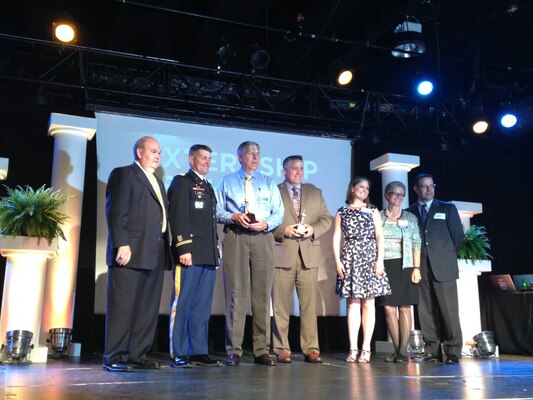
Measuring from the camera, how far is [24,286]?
4.33 meters

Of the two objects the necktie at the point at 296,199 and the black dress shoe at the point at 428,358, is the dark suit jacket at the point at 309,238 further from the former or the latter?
the black dress shoe at the point at 428,358

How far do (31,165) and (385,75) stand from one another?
463 cm

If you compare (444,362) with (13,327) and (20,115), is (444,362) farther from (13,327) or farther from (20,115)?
(20,115)

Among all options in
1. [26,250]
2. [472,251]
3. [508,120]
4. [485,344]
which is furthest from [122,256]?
[508,120]

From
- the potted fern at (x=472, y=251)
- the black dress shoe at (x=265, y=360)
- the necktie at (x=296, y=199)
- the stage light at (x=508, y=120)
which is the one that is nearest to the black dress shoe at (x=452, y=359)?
the potted fern at (x=472, y=251)

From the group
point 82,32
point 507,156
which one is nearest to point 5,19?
point 82,32

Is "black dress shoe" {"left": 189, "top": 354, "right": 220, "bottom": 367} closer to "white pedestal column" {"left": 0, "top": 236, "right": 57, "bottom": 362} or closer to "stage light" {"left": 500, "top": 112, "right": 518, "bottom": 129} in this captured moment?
"white pedestal column" {"left": 0, "top": 236, "right": 57, "bottom": 362}

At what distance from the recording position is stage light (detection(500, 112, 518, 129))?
22.9 ft

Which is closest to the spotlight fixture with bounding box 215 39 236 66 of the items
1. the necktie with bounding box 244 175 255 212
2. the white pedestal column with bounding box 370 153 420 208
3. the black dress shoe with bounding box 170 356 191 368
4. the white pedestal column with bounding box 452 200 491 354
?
the white pedestal column with bounding box 370 153 420 208

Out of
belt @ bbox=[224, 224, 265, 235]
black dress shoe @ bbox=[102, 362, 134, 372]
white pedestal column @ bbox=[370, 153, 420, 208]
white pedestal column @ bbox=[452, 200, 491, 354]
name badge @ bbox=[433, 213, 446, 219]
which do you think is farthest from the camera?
white pedestal column @ bbox=[370, 153, 420, 208]

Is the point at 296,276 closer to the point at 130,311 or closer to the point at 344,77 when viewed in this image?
the point at 130,311

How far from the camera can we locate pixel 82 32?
637 centimetres

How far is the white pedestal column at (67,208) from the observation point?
16.0 ft

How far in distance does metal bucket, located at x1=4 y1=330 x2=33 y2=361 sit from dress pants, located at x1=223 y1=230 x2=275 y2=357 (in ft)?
4.70
